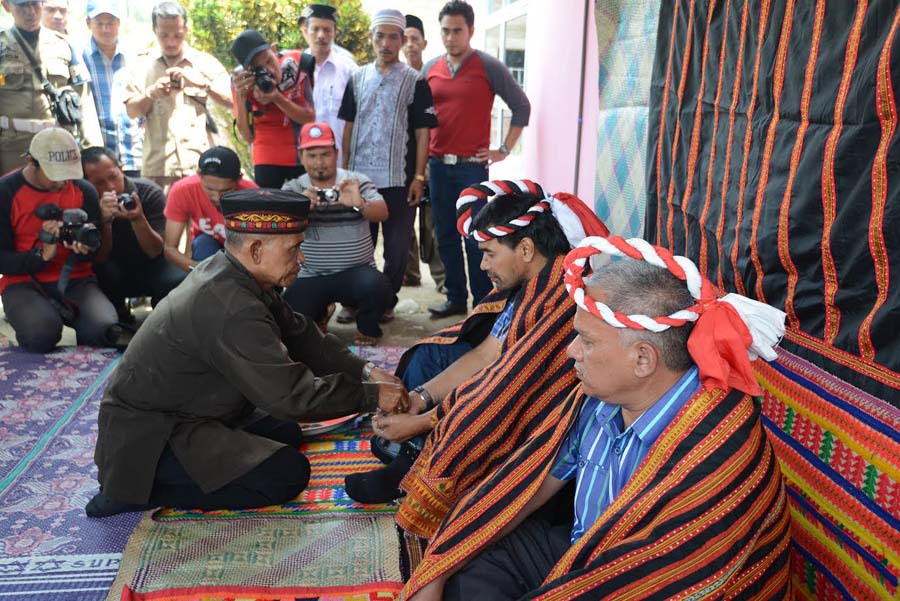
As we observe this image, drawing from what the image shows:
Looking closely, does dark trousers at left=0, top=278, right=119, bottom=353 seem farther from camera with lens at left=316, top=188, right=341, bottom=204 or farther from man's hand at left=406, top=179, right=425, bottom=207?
man's hand at left=406, top=179, right=425, bottom=207

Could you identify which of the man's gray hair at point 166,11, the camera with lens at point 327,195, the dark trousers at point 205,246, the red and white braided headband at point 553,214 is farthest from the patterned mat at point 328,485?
the man's gray hair at point 166,11

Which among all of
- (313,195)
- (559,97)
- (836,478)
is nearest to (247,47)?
(313,195)

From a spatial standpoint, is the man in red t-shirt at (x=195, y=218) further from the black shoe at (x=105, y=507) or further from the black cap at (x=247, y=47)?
the black shoe at (x=105, y=507)

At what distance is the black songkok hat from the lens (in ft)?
8.30

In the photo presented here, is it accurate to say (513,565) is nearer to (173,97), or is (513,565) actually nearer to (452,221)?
(452,221)

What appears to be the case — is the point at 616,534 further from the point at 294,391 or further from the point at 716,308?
the point at 294,391

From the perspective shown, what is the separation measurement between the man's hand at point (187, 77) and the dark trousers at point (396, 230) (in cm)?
154

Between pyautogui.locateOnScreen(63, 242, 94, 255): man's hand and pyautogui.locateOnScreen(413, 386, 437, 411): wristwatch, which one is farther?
pyautogui.locateOnScreen(63, 242, 94, 255): man's hand

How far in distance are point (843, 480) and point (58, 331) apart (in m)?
4.04

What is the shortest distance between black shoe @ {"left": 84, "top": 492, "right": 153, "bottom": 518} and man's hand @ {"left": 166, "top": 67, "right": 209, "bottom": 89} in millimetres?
3313

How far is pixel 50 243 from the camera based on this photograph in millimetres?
4305

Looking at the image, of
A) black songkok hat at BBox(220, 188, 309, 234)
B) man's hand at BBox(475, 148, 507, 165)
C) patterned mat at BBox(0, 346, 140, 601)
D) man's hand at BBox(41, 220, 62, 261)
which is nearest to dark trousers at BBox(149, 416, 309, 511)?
patterned mat at BBox(0, 346, 140, 601)

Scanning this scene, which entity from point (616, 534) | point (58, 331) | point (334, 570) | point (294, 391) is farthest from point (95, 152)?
point (616, 534)

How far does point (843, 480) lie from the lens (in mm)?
1821
